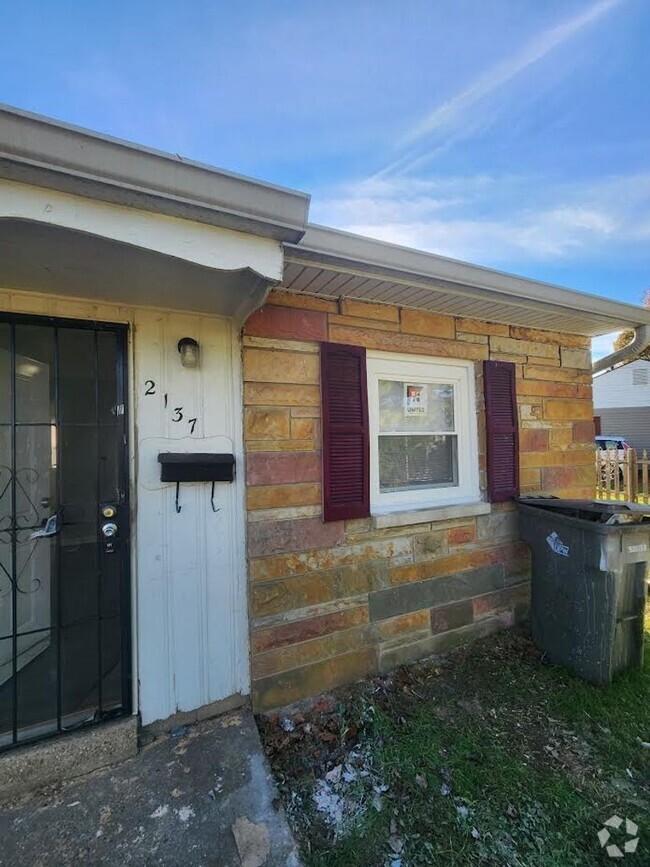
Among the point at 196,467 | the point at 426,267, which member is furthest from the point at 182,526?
the point at 426,267

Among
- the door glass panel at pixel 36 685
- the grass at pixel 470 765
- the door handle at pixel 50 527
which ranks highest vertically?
the door handle at pixel 50 527

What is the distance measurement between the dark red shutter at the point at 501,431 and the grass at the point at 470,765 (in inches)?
54.9

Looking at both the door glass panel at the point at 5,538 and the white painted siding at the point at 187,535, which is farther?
the white painted siding at the point at 187,535

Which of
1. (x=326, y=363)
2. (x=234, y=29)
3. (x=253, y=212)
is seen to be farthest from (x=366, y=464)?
(x=234, y=29)

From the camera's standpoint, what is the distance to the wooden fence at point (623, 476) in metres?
8.17

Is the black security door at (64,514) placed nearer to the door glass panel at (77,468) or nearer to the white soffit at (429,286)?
the door glass panel at (77,468)

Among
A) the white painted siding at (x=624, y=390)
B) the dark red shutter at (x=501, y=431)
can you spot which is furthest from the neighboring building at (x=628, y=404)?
the dark red shutter at (x=501, y=431)

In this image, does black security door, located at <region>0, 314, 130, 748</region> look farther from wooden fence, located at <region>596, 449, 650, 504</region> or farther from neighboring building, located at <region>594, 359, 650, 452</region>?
neighboring building, located at <region>594, 359, 650, 452</region>

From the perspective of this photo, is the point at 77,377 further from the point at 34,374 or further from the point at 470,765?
the point at 470,765

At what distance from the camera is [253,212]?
149cm

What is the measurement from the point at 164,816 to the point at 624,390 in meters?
21.1

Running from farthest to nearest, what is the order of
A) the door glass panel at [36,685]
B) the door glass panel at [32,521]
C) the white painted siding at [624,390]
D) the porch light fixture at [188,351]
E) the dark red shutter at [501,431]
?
the white painted siding at [624,390]
the dark red shutter at [501,431]
the porch light fixture at [188,351]
the door glass panel at [32,521]
the door glass panel at [36,685]

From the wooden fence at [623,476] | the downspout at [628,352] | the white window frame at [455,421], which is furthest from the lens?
the wooden fence at [623,476]

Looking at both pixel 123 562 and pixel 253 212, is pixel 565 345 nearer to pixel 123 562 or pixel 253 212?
pixel 253 212
